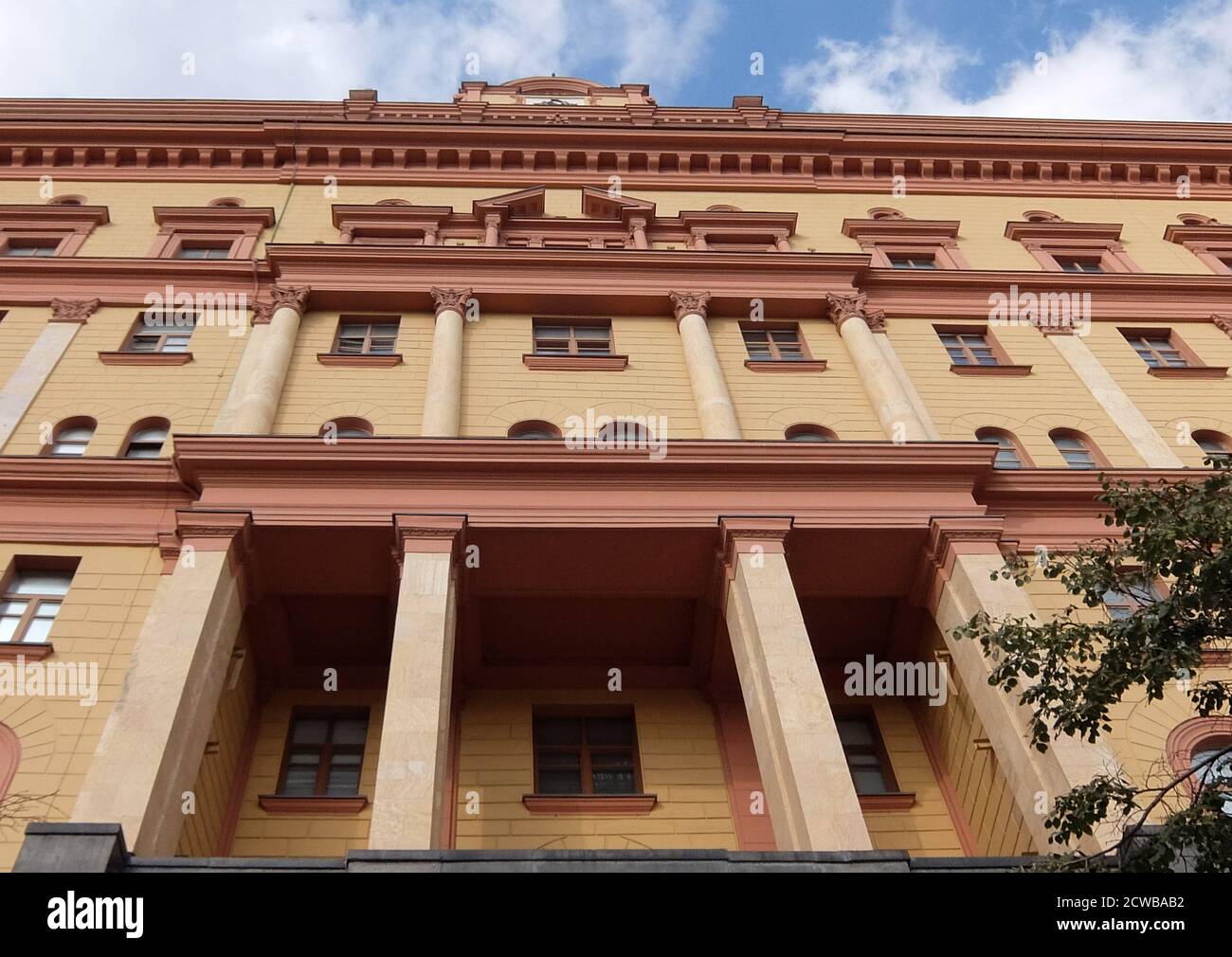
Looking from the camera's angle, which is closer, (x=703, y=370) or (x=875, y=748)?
(x=875, y=748)

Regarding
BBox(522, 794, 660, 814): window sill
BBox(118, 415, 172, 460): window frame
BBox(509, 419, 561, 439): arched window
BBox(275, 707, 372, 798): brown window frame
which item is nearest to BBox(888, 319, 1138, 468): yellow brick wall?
BBox(509, 419, 561, 439): arched window

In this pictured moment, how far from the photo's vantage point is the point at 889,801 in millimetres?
17125

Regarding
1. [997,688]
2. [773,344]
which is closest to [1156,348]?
[773,344]

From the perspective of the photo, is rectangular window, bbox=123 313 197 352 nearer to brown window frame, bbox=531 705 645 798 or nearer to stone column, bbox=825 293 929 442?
brown window frame, bbox=531 705 645 798

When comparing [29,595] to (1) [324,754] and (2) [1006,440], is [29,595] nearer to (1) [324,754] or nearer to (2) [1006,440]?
(1) [324,754]

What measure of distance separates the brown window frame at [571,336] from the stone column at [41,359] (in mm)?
8993

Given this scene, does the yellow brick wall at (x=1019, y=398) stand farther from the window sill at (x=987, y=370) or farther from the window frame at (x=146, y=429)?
the window frame at (x=146, y=429)

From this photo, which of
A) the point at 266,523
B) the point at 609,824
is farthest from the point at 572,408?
the point at 609,824

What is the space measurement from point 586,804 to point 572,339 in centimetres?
998

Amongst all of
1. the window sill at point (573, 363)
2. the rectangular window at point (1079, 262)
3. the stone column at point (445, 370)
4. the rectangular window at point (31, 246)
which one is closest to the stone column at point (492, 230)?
the stone column at point (445, 370)

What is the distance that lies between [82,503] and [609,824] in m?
9.61

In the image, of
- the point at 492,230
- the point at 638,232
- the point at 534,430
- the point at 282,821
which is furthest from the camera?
the point at 638,232

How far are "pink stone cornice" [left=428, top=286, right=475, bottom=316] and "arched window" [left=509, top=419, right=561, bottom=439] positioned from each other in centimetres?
360
